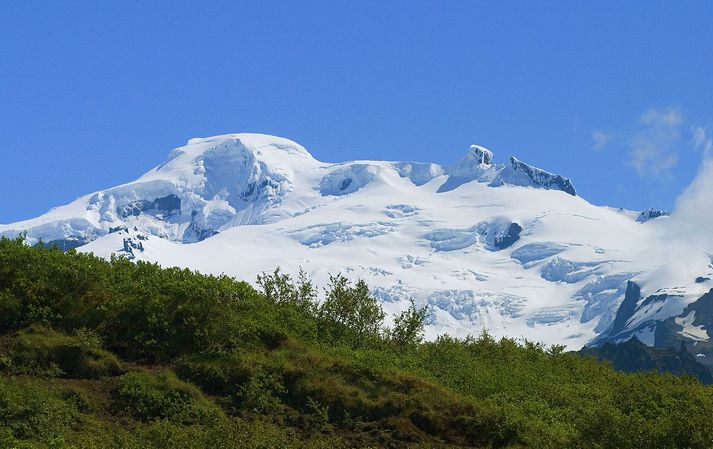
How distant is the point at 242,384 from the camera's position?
160 feet

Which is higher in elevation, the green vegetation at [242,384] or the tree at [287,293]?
the tree at [287,293]

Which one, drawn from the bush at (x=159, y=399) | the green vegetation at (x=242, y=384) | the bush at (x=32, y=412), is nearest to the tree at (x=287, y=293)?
the green vegetation at (x=242, y=384)

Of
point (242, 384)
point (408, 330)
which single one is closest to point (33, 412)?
point (242, 384)

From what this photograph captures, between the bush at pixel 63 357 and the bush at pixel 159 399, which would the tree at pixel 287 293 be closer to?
the bush at pixel 63 357

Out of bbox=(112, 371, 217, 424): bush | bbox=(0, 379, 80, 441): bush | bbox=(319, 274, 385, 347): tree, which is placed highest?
bbox=(319, 274, 385, 347): tree

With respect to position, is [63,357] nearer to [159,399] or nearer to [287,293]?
[159,399]

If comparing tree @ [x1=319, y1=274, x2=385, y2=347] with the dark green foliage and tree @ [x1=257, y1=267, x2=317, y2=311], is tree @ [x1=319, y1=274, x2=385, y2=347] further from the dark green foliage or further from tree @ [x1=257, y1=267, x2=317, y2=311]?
the dark green foliage

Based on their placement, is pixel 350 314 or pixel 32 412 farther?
pixel 350 314

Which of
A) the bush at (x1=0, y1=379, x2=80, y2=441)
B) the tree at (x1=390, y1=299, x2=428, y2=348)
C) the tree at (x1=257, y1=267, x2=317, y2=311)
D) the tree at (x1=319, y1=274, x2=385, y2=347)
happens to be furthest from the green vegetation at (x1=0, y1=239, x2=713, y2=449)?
the tree at (x1=390, y1=299, x2=428, y2=348)

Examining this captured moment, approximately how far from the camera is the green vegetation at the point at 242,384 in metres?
43.0

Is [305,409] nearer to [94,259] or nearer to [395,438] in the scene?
[395,438]

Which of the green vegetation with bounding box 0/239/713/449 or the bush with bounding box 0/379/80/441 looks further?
the green vegetation with bounding box 0/239/713/449

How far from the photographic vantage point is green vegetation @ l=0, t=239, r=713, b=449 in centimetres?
4297

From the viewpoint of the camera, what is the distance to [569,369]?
6059 centimetres
